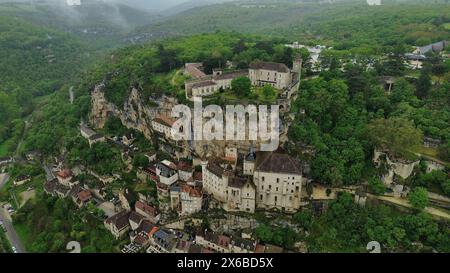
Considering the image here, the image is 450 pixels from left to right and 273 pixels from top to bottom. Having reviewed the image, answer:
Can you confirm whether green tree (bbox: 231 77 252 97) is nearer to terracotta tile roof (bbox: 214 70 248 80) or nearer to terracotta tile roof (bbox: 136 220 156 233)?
terracotta tile roof (bbox: 214 70 248 80)

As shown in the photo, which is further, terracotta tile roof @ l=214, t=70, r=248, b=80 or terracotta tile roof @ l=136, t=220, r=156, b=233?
terracotta tile roof @ l=214, t=70, r=248, b=80

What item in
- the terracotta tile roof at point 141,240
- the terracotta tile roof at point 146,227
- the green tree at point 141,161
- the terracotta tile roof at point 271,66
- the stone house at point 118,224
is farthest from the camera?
the terracotta tile roof at point 271,66

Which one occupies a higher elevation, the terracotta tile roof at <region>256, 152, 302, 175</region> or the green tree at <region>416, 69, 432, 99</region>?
the green tree at <region>416, 69, 432, 99</region>

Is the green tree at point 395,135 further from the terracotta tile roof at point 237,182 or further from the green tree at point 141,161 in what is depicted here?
the green tree at point 141,161

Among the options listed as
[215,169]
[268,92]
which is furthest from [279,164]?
[268,92]

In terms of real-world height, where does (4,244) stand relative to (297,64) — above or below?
below

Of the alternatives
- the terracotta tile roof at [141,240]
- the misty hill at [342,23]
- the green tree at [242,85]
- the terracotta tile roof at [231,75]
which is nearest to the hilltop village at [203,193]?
the terracotta tile roof at [141,240]

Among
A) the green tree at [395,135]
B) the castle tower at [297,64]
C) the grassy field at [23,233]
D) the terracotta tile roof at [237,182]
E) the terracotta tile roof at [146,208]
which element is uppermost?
the castle tower at [297,64]

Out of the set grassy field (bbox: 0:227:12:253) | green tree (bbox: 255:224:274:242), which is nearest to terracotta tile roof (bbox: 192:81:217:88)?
green tree (bbox: 255:224:274:242)

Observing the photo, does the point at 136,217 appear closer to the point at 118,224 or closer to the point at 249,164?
the point at 118,224

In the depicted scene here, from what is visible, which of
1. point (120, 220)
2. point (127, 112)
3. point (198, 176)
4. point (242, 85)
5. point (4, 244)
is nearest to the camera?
point (120, 220)

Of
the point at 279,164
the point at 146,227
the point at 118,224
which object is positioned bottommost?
the point at 118,224

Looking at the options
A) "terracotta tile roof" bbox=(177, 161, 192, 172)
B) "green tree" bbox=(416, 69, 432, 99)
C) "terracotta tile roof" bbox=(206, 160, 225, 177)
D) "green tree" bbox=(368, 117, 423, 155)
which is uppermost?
"green tree" bbox=(416, 69, 432, 99)
